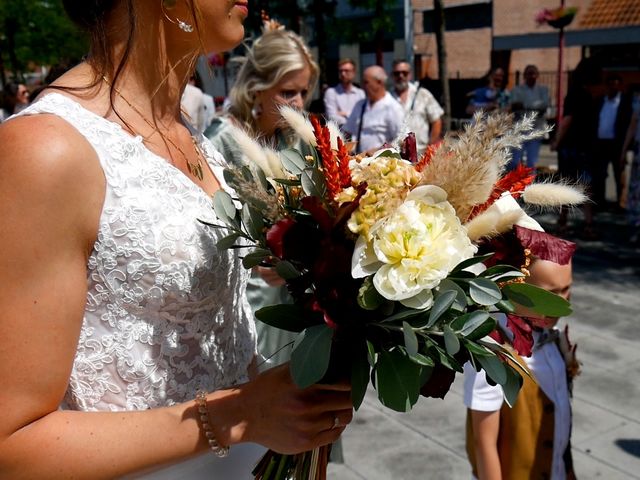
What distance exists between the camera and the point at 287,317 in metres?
1.30

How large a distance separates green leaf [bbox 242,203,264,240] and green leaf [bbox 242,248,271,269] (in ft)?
0.09

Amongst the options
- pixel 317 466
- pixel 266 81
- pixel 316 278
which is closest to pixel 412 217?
pixel 316 278

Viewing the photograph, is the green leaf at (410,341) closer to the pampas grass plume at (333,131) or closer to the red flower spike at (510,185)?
the red flower spike at (510,185)

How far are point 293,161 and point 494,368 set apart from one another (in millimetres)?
559

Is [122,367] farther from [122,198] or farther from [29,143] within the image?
[29,143]

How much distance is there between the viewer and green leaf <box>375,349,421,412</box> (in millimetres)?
1216

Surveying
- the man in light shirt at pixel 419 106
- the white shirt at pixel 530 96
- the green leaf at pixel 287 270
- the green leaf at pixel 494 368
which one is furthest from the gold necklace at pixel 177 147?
the white shirt at pixel 530 96

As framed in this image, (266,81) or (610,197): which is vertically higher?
(266,81)

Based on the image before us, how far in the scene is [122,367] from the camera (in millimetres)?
1440

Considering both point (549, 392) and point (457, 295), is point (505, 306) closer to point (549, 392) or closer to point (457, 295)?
point (457, 295)

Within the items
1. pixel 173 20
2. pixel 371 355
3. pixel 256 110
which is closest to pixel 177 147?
pixel 173 20

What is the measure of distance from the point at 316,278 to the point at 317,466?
529 mm

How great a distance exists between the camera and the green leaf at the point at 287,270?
1281mm

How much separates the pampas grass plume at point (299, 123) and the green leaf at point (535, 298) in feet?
1.72
